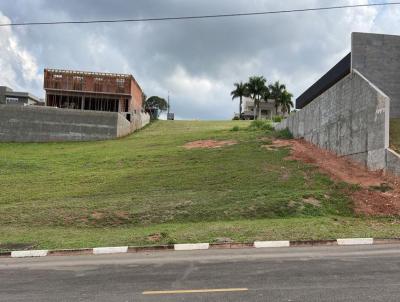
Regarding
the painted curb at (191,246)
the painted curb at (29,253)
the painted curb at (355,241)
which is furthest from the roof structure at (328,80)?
the painted curb at (29,253)

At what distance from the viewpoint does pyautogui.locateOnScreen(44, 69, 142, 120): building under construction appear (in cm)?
5841

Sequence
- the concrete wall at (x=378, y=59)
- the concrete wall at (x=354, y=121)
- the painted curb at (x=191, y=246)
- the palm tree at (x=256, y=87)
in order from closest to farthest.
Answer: the painted curb at (x=191, y=246), the concrete wall at (x=354, y=121), the concrete wall at (x=378, y=59), the palm tree at (x=256, y=87)

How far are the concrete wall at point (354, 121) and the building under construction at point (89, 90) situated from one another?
35.3 m

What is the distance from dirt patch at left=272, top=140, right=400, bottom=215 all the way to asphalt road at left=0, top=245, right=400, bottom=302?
15.7 ft

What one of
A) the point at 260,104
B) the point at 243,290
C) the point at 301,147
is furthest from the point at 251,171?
the point at 260,104

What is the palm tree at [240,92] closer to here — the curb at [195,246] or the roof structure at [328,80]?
the roof structure at [328,80]

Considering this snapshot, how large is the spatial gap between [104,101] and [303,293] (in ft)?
182

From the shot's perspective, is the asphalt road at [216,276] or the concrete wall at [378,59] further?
the concrete wall at [378,59]

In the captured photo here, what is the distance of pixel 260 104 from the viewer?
98.6m

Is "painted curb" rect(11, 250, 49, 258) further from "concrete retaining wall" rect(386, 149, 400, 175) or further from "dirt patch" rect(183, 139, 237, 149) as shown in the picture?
"dirt patch" rect(183, 139, 237, 149)

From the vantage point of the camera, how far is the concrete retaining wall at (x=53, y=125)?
141ft

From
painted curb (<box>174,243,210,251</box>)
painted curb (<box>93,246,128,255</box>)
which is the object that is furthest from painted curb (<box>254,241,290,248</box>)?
painted curb (<box>93,246,128,255</box>)

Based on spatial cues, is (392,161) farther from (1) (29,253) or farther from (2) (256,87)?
(2) (256,87)

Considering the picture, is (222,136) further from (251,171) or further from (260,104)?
(260,104)
